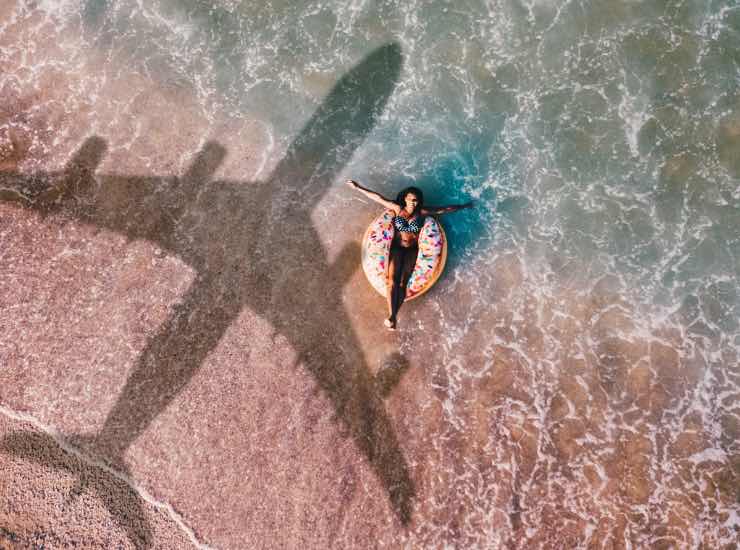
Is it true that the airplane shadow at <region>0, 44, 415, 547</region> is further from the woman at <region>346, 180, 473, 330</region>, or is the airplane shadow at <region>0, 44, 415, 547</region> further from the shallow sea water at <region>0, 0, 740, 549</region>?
the woman at <region>346, 180, 473, 330</region>

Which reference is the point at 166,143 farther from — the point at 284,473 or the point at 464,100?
the point at 284,473

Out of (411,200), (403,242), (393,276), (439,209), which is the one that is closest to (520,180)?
(439,209)

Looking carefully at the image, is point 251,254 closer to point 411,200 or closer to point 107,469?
point 411,200

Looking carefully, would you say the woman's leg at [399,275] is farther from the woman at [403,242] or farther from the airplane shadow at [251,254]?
the airplane shadow at [251,254]

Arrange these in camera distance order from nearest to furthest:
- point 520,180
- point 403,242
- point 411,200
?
point 411,200 → point 403,242 → point 520,180

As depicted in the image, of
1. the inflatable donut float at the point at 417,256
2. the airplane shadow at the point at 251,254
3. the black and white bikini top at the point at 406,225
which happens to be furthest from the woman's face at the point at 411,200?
the airplane shadow at the point at 251,254

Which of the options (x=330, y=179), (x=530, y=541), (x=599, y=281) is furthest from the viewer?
(x=330, y=179)

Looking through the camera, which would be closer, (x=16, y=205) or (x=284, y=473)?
(x=284, y=473)

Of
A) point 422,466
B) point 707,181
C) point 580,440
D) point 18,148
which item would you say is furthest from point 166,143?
point 707,181
